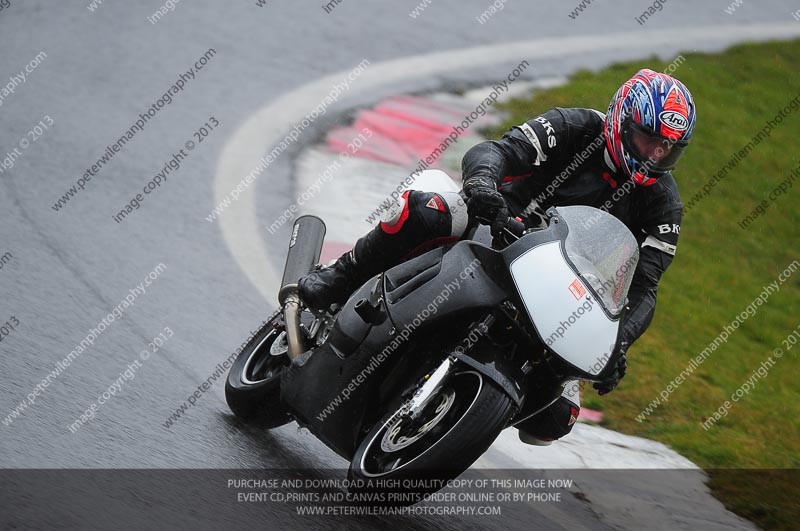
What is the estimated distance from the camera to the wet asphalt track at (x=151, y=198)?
5.11 metres

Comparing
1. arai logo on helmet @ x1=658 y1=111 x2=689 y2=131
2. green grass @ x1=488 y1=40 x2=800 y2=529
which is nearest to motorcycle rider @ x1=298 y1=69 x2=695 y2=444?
arai logo on helmet @ x1=658 y1=111 x2=689 y2=131

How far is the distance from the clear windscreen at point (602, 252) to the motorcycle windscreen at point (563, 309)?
8 cm

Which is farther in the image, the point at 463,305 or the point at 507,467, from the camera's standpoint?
the point at 507,467

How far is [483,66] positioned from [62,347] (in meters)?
8.88

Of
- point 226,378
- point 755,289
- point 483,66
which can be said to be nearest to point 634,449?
point 226,378

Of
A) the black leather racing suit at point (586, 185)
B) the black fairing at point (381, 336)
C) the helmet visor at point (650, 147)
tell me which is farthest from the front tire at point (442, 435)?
the helmet visor at point (650, 147)

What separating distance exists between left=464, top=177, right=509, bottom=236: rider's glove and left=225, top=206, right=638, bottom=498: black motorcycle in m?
0.05

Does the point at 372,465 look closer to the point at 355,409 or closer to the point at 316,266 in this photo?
the point at 355,409

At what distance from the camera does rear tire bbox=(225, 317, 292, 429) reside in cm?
534

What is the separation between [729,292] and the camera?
9.90 meters

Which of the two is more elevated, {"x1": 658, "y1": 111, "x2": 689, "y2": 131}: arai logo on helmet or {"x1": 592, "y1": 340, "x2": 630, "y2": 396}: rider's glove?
{"x1": 658, "y1": 111, "x2": 689, "y2": 131}: arai logo on helmet

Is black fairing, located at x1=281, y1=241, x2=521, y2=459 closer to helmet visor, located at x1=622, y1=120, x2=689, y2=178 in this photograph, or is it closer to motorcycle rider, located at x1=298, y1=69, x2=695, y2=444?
motorcycle rider, located at x1=298, y1=69, x2=695, y2=444

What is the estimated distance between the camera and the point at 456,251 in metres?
4.57
